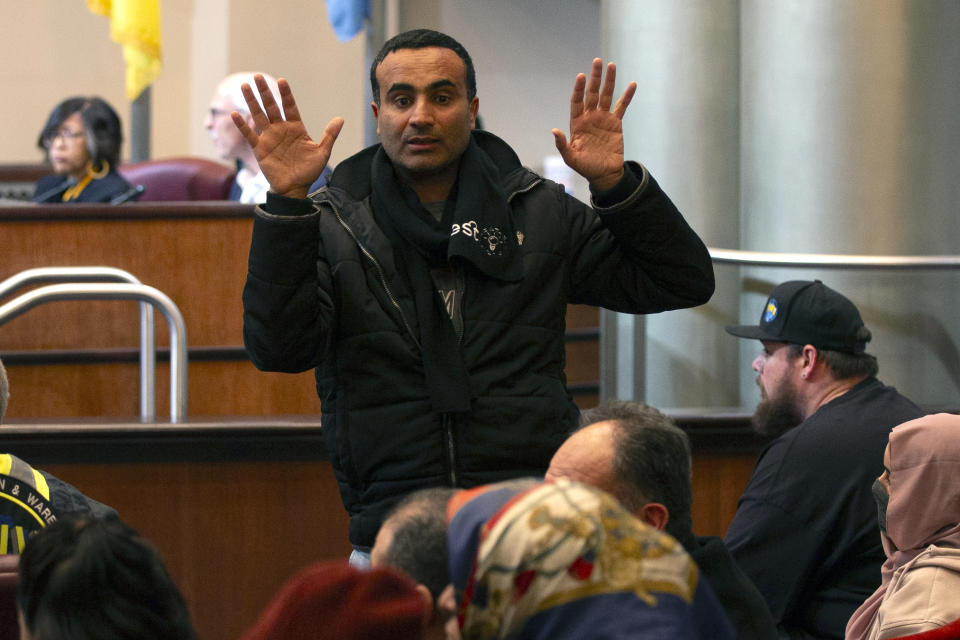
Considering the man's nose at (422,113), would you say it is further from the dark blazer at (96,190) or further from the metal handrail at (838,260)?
the dark blazer at (96,190)

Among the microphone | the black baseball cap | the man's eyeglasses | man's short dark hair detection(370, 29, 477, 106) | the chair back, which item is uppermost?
the man's eyeglasses

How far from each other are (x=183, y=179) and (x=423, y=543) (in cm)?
547

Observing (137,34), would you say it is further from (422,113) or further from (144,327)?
(422,113)

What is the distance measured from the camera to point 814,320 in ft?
10.8

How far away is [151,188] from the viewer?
21.7ft

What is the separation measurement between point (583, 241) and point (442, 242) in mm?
292

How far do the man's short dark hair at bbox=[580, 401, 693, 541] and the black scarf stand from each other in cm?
38

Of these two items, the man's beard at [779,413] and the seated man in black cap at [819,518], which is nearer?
the seated man in black cap at [819,518]

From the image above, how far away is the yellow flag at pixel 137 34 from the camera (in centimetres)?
672

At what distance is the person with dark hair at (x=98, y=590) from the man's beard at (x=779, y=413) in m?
2.23

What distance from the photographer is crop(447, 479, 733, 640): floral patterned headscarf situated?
1178 millimetres

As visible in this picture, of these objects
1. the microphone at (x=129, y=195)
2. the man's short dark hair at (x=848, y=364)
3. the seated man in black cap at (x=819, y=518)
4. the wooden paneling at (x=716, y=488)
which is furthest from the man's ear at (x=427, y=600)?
the microphone at (x=129, y=195)

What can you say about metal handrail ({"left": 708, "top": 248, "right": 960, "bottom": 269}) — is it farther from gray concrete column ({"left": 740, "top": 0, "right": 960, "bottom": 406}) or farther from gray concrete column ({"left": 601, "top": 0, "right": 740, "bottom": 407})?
gray concrete column ({"left": 601, "top": 0, "right": 740, "bottom": 407})

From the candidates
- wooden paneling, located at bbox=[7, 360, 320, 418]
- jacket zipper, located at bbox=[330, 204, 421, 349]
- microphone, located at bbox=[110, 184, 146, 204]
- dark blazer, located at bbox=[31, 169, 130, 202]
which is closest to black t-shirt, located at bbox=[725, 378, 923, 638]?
jacket zipper, located at bbox=[330, 204, 421, 349]
